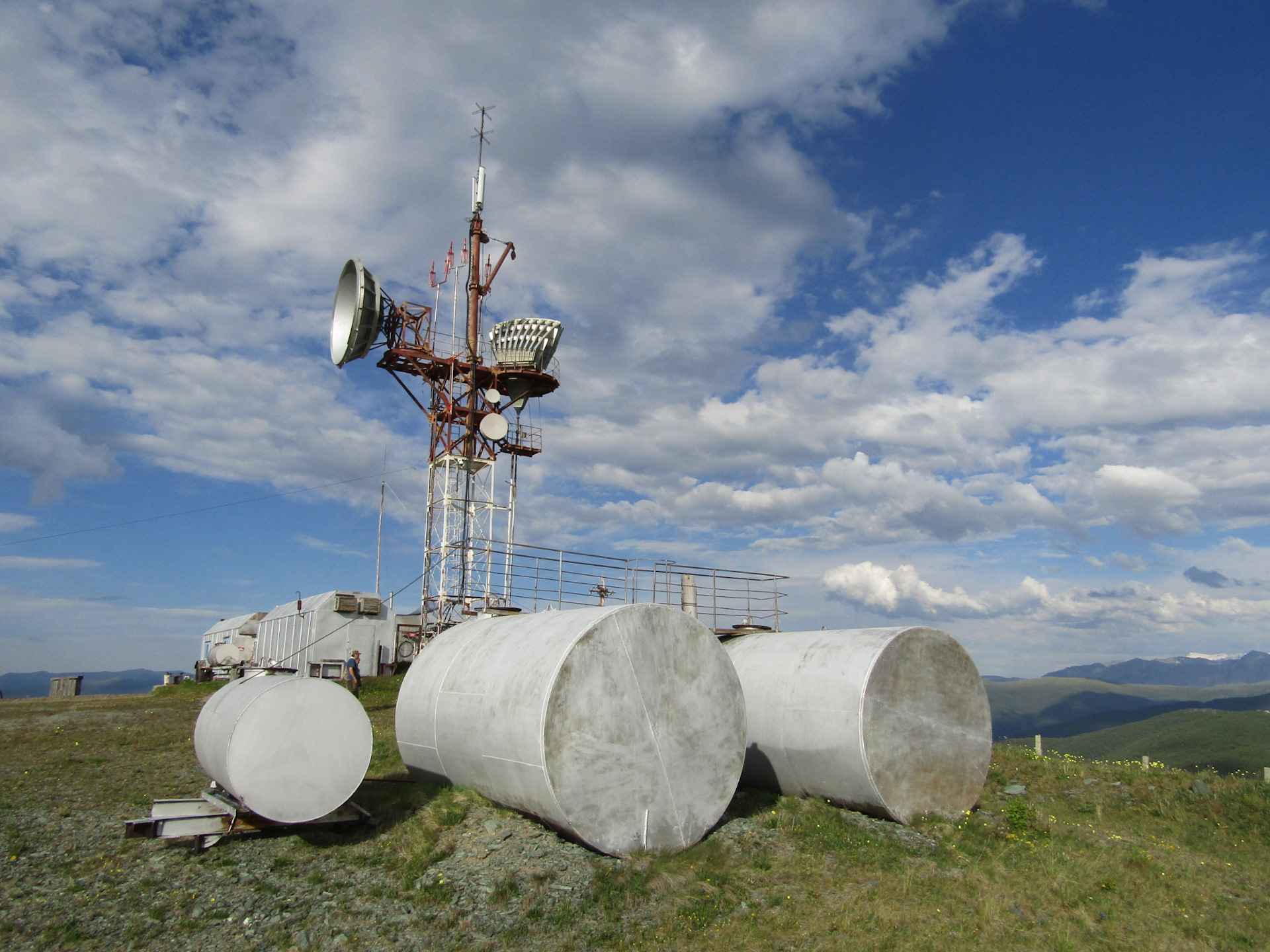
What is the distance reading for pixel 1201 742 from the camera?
165375 mm

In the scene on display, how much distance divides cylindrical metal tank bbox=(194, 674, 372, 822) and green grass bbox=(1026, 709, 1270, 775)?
15833 centimetres

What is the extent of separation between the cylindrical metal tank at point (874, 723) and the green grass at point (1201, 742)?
150024 mm

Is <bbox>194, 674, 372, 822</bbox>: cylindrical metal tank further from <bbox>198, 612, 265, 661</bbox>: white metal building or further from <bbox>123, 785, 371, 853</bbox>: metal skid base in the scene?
<bbox>198, 612, 265, 661</bbox>: white metal building

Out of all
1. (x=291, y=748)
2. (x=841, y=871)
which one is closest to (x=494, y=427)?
(x=291, y=748)

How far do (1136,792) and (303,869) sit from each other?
1757 centimetres

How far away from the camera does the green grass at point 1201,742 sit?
144500mm

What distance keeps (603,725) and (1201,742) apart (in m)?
202

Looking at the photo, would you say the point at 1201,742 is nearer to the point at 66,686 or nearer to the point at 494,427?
the point at 494,427

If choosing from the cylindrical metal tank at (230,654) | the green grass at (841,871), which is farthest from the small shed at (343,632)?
the green grass at (841,871)

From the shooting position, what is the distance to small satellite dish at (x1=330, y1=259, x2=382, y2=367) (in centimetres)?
3012

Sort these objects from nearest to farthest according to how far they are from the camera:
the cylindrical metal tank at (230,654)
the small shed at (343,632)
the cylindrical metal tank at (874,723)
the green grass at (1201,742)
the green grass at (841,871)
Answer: the green grass at (841,871), the cylindrical metal tank at (874,723), the small shed at (343,632), the cylindrical metal tank at (230,654), the green grass at (1201,742)

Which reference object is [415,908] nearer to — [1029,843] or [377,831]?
[377,831]

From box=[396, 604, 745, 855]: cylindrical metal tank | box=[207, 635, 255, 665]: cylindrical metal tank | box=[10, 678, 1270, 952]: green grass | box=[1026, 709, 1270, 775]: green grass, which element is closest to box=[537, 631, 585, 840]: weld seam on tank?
box=[396, 604, 745, 855]: cylindrical metal tank

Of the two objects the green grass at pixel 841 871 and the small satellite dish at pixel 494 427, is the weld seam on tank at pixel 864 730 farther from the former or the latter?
the small satellite dish at pixel 494 427
